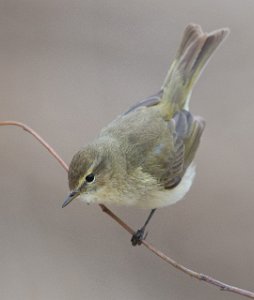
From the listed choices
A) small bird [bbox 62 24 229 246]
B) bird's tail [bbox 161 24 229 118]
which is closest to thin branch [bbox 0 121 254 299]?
small bird [bbox 62 24 229 246]

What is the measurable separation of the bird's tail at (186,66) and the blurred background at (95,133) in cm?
128

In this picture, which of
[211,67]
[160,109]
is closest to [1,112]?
[211,67]

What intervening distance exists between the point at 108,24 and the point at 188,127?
2282 mm

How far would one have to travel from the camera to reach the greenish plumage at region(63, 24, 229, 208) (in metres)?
2.81

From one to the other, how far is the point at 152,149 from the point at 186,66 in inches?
22.7

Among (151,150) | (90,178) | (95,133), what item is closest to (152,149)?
(151,150)

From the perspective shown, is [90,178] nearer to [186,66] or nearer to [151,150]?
[151,150]

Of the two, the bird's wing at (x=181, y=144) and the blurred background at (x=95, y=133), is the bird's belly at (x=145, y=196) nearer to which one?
the bird's wing at (x=181, y=144)

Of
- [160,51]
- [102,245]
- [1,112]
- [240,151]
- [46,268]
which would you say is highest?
[160,51]

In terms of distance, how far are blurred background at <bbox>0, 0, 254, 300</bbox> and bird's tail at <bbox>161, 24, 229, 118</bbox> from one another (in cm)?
128

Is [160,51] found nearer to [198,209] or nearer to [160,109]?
[198,209]

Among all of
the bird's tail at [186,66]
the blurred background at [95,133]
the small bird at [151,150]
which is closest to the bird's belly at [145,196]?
the small bird at [151,150]

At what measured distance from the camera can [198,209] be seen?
4730 mm

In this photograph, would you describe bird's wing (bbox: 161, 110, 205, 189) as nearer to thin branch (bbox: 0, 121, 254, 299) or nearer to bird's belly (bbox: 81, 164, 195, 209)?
bird's belly (bbox: 81, 164, 195, 209)
